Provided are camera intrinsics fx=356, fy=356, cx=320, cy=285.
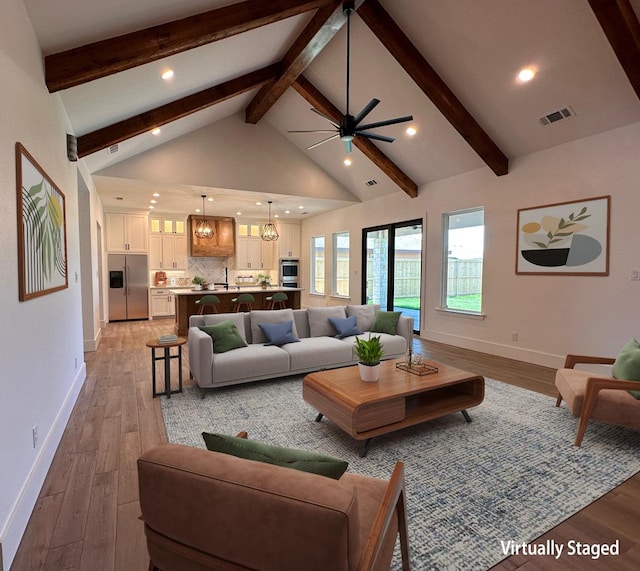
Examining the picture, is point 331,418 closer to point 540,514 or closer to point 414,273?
point 540,514

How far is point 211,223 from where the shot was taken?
962 centimetres

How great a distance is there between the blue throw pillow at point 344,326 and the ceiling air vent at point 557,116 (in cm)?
349

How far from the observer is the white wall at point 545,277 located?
4.15m

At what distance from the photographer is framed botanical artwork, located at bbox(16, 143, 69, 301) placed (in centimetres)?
204

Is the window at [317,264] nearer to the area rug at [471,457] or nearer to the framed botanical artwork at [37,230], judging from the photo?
the area rug at [471,457]

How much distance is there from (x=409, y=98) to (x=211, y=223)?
621cm

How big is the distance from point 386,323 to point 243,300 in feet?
10.3

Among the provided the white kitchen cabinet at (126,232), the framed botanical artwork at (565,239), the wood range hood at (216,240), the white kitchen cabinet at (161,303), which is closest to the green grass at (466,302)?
the framed botanical artwork at (565,239)

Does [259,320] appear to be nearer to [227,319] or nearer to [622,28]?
[227,319]

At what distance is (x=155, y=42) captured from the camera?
297cm

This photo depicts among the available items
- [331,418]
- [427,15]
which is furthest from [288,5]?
[331,418]

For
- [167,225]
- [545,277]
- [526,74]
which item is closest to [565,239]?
[545,277]

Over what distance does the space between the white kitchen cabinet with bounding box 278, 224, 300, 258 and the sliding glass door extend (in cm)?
311

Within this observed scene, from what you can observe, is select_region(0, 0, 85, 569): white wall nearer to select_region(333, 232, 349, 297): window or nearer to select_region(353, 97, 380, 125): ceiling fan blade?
select_region(353, 97, 380, 125): ceiling fan blade
